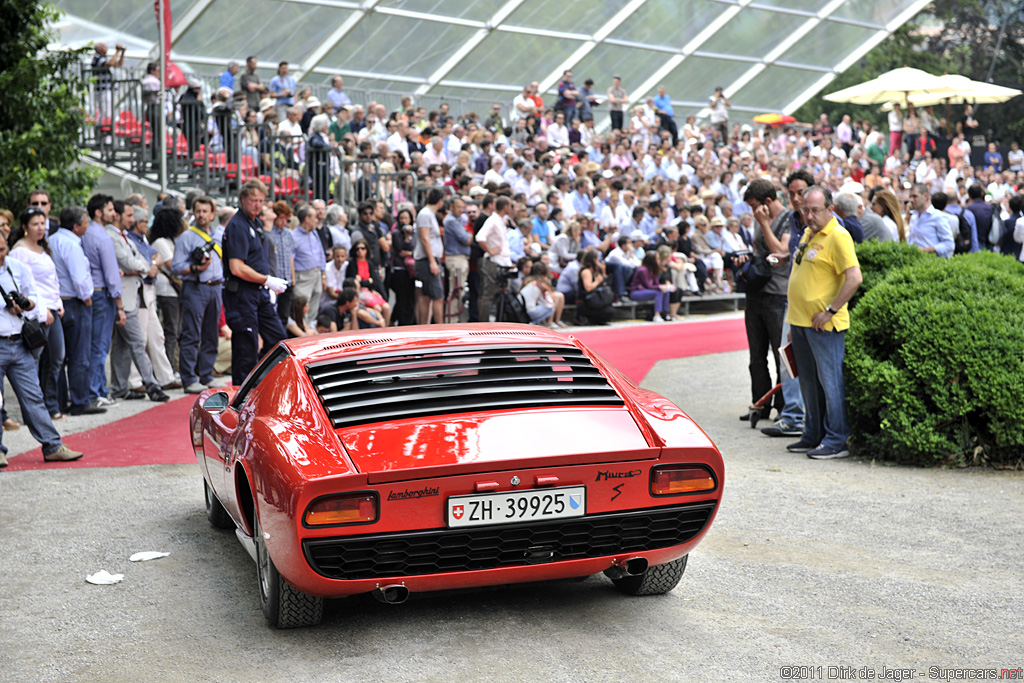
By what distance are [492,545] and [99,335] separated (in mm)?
7656

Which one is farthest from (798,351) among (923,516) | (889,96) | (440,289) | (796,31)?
(796,31)

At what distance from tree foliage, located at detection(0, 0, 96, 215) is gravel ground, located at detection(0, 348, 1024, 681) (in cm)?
680

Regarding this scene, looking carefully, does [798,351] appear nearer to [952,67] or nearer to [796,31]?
[796,31]

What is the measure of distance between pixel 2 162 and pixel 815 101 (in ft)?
169

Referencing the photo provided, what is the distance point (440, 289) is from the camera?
16094 mm

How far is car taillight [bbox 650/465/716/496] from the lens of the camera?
4594mm

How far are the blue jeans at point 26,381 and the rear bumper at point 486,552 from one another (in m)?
4.64

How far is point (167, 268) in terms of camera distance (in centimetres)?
1192

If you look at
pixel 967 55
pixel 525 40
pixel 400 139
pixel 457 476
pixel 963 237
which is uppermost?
pixel 967 55

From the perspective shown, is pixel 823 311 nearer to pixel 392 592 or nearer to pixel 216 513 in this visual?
pixel 216 513

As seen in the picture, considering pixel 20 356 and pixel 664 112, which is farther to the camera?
pixel 664 112

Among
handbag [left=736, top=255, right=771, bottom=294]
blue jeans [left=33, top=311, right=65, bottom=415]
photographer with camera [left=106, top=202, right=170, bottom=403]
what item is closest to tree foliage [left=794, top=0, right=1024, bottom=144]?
handbag [left=736, top=255, right=771, bottom=294]

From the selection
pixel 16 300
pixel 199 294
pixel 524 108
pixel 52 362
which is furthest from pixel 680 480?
pixel 524 108

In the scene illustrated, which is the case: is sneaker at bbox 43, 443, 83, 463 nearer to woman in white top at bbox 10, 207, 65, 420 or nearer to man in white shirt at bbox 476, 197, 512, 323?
woman in white top at bbox 10, 207, 65, 420
